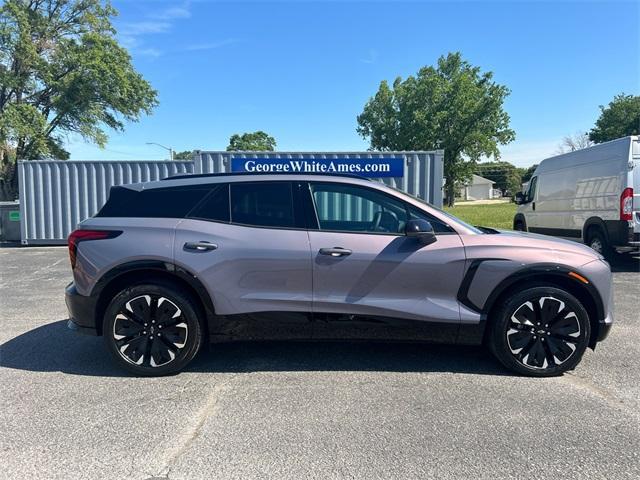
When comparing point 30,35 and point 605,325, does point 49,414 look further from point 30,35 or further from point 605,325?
point 30,35

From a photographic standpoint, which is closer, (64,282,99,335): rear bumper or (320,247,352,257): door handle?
(320,247,352,257): door handle

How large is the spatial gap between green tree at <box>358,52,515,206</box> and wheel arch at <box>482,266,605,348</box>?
5253 cm

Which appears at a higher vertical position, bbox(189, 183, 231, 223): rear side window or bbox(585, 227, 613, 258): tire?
bbox(189, 183, 231, 223): rear side window

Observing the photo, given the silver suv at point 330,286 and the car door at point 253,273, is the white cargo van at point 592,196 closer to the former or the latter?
the silver suv at point 330,286

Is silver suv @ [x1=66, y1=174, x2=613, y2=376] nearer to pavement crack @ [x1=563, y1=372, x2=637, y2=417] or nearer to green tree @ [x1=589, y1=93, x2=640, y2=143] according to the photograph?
pavement crack @ [x1=563, y1=372, x2=637, y2=417]

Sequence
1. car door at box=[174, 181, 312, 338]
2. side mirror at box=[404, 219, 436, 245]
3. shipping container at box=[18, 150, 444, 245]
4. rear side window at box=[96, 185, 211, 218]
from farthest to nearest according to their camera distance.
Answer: shipping container at box=[18, 150, 444, 245], rear side window at box=[96, 185, 211, 218], car door at box=[174, 181, 312, 338], side mirror at box=[404, 219, 436, 245]

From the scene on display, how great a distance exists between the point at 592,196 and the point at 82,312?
9918 mm

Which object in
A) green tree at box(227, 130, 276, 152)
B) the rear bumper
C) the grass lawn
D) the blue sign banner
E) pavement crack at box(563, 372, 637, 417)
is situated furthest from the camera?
green tree at box(227, 130, 276, 152)

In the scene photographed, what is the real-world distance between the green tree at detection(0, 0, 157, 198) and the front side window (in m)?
27.6

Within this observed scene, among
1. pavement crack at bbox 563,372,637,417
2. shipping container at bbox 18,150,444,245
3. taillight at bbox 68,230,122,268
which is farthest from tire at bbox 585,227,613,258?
taillight at bbox 68,230,122,268

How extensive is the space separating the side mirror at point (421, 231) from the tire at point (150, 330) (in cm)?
195

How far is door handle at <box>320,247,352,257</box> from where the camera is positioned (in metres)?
3.94

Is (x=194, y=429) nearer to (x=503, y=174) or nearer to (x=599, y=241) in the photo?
(x=599, y=241)

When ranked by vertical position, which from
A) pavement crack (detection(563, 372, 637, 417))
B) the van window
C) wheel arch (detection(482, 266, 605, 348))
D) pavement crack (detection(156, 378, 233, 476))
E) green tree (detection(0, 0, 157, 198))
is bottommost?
pavement crack (detection(156, 378, 233, 476))
